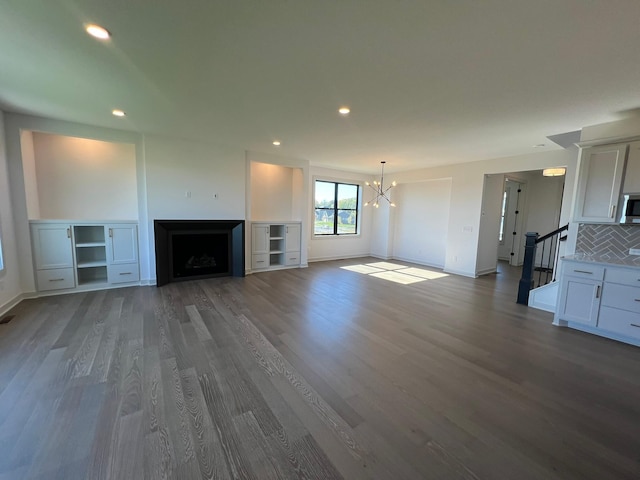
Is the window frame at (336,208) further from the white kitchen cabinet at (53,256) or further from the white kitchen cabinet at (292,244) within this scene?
the white kitchen cabinet at (53,256)

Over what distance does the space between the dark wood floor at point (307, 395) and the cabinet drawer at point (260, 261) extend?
2430mm

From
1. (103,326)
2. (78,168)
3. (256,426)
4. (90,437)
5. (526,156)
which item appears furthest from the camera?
(526,156)

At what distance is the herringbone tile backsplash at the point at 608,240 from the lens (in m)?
3.37

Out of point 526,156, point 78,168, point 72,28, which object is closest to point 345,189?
point 526,156

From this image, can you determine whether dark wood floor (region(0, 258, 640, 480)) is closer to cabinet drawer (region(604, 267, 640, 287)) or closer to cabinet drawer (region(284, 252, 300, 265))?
cabinet drawer (region(604, 267, 640, 287))

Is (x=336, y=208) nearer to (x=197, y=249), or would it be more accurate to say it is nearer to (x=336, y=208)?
(x=336, y=208)

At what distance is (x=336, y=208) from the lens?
8070 millimetres

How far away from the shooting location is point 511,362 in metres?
2.63

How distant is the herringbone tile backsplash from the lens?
11.0 feet

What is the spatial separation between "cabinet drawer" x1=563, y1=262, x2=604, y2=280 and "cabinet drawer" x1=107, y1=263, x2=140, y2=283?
676 centimetres

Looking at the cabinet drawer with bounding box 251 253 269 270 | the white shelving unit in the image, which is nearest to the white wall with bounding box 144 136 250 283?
the white shelving unit

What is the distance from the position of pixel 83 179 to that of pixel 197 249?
2258 mm

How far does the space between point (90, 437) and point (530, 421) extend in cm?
295

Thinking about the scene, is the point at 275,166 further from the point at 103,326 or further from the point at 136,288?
the point at 103,326
